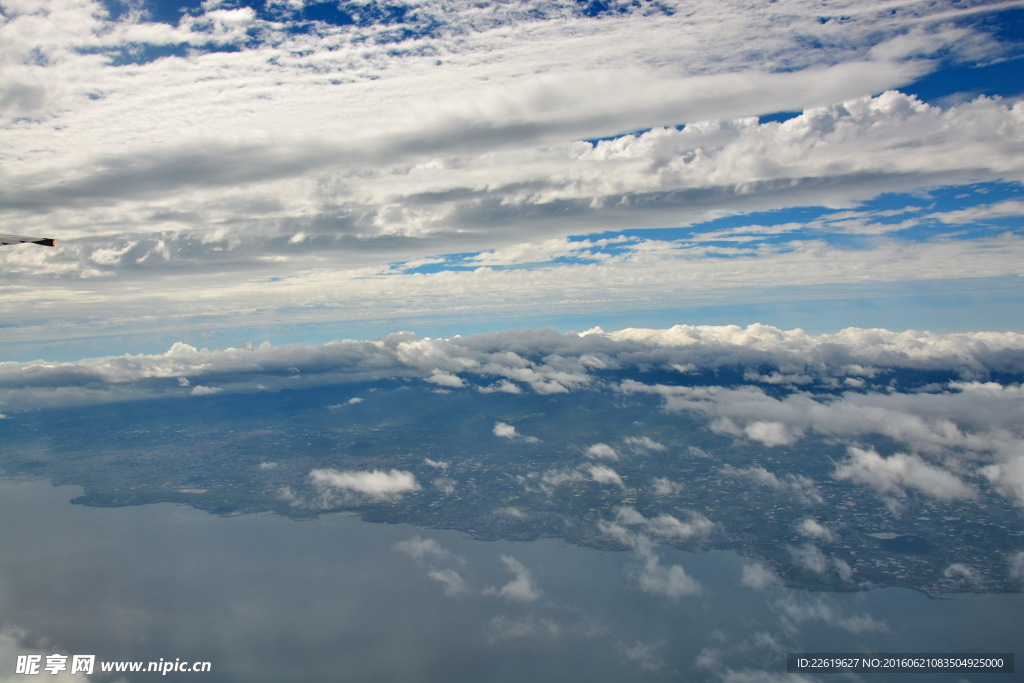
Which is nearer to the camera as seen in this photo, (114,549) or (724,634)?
(724,634)

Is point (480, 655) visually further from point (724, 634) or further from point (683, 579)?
point (683, 579)

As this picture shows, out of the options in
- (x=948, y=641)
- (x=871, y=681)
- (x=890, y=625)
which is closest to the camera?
(x=871, y=681)

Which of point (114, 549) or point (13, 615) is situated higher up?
point (13, 615)

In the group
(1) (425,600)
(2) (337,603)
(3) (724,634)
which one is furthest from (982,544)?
(2) (337,603)

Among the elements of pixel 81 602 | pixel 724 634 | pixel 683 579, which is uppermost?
pixel 81 602

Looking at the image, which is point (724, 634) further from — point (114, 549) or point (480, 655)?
point (114, 549)

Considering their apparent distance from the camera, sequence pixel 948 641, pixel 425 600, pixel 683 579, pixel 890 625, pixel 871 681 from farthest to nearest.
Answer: pixel 683 579 → pixel 425 600 → pixel 890 625 → pixel 948 641 → pixel 871 681
